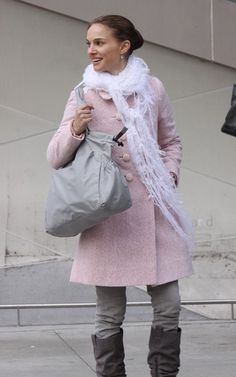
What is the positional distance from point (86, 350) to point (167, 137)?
6.47 feet

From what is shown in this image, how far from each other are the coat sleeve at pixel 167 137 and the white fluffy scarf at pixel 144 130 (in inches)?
2.9

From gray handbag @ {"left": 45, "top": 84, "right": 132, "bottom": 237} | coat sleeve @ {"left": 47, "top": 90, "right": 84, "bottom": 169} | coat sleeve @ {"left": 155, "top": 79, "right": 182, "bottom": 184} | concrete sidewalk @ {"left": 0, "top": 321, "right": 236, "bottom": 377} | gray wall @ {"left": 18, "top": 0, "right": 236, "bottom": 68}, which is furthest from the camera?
gray wall @ {"left": 18, "top": 0, "right": 236, "bottom": 68}

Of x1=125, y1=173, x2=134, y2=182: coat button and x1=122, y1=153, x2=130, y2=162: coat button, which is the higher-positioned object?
Result: x1=122, y1=153, x2=130, y2=162: coat button

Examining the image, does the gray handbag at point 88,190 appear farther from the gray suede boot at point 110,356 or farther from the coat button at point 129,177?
the gray suede boot at point 110,356

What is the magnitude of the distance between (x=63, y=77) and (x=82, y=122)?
2870mm

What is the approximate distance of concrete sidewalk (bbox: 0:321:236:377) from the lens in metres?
4.94

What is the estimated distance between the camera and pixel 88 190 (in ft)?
11.9

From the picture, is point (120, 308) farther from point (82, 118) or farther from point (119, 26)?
point (119, 26)

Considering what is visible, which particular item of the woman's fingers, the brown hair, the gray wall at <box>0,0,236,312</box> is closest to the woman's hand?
the woman's fingers

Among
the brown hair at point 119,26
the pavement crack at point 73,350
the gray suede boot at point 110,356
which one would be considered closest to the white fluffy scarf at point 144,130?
the brown hair at point 119,26

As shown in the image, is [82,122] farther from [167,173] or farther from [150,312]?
[150,312]

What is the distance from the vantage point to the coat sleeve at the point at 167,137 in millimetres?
4004

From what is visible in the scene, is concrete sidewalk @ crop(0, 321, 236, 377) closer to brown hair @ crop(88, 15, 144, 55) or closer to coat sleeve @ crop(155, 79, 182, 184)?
coat sleeve @ crop(155, 79, 182, 184)

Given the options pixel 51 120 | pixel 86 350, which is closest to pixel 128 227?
pixel 86 350
